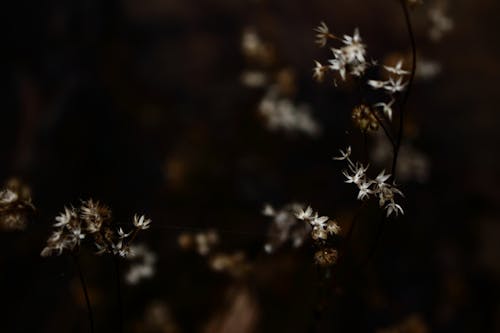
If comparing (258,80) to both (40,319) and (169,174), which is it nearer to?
(169,174)

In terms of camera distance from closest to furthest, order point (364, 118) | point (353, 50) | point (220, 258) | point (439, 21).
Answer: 1. point (353, 50)
2. point (364, 118)
3. point (439, 21)
4. point (220, 258)

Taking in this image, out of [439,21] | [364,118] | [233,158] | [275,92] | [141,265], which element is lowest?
[141,265]

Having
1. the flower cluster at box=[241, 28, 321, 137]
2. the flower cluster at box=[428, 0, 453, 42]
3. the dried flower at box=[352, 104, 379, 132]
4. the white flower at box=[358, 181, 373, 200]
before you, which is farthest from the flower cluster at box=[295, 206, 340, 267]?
the flower cluster at box=[241, 28, 321, 137]

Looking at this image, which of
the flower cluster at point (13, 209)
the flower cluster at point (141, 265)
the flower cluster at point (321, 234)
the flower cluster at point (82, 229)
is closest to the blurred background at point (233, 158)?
the flower cluster at point (141, 265)

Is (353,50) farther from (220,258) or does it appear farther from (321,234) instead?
(220,258)

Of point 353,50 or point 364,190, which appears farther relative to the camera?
point 364,190

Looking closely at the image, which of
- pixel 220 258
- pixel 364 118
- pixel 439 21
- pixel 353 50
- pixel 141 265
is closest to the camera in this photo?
pixel 353 50

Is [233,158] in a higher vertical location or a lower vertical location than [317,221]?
lower

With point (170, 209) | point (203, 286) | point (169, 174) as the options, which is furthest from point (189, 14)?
point (203, 286)

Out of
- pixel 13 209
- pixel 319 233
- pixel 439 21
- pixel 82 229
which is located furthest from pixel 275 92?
pixel 13 209
